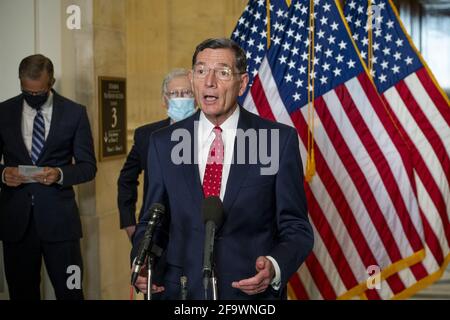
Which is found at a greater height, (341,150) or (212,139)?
(212,139)

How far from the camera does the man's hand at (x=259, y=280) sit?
2.08 m

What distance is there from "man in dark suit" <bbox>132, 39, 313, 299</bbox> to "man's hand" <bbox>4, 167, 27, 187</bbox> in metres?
1.91

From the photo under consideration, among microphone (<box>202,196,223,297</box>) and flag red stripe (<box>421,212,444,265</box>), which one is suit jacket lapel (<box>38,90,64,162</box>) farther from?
microphone (<box>202,196,223,297</box>)

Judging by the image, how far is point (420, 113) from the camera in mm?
4703

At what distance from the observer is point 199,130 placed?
98.8 inches

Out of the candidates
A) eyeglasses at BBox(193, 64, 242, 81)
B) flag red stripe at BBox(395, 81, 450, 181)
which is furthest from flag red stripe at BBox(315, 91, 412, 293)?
eyeglasses at BBox(193, 64, 242, 81)

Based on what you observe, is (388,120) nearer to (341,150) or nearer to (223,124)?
(341,150)

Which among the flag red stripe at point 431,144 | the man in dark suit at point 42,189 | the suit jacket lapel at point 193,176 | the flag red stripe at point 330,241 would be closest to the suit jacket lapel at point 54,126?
the man in dark suit at point 42,189

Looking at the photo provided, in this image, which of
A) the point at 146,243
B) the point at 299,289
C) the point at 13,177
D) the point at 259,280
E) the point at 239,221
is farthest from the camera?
the point at 299,289

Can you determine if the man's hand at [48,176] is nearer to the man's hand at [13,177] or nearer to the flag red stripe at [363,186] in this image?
the man's hand at [13,177]

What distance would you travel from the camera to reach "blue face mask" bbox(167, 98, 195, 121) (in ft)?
14.1

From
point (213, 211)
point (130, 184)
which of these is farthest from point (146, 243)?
point (130, 184)

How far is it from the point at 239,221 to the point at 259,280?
0.31 metres
